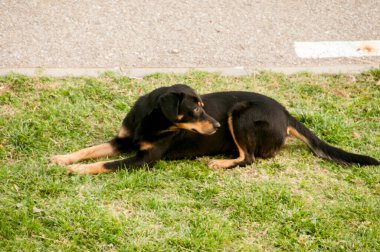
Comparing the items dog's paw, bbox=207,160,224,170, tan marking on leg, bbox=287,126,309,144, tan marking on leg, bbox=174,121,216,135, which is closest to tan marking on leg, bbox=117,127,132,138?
tan marking on leg, bbox=174,121,216,135

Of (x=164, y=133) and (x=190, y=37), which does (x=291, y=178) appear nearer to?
(x=164, y=133)

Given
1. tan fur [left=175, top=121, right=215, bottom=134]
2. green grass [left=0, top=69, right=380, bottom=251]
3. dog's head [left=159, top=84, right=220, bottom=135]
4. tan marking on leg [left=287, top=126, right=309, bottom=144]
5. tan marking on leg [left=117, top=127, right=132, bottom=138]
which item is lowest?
green grass [left=0, top=69, right=380, bottom=251]

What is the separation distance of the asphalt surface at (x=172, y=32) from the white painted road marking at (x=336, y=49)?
0.10 meters

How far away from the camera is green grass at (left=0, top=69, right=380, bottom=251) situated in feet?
11.9

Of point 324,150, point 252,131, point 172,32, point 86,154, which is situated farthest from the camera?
point 172,32

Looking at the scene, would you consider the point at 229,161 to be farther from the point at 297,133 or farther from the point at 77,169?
the point at 77,169

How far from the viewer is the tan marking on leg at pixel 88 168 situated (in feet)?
14.0

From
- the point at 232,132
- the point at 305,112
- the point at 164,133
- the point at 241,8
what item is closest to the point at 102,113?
the point at 164,133

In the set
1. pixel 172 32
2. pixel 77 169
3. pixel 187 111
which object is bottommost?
pixel 77 169

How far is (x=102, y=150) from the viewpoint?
459cm

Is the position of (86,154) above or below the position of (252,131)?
below

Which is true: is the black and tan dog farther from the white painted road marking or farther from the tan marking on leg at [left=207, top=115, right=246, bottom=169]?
the white painted road marking

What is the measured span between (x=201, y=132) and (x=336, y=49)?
11.0 ft

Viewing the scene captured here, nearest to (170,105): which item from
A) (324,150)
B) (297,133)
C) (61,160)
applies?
(61,160)
